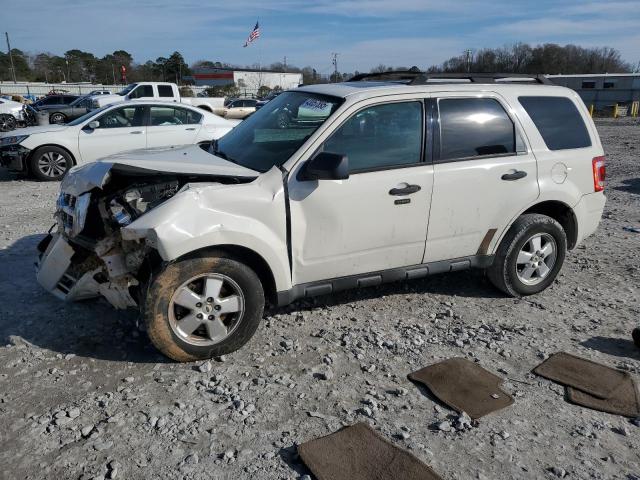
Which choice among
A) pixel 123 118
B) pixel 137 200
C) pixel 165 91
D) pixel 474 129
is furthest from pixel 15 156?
pixel 165 91

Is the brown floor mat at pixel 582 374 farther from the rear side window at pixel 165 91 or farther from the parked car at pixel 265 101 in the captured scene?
the rear side window at pixel 165 91

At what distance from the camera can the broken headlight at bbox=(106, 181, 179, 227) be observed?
12.6 feet

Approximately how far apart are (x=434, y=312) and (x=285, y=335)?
4.63ft

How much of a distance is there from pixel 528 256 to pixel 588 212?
2.74 feet

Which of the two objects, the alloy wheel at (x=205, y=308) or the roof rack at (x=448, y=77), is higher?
the roof rack at (x=448, y=77)

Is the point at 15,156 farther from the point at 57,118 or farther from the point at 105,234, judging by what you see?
the point at 57,118

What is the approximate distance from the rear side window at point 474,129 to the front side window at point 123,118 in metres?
7.94

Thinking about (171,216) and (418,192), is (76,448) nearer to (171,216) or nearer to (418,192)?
(171,216)

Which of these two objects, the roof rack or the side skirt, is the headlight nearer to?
the roof rack

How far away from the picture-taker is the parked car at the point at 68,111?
22.6 metres

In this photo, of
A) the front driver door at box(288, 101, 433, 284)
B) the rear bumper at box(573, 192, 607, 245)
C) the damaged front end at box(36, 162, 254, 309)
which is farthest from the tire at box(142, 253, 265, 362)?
the rear bumper at box(573, 192, 607, 245)

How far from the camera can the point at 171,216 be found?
3.50 meters

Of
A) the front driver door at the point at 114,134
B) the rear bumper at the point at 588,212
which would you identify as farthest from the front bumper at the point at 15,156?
the rear bumper at the point at 588,212

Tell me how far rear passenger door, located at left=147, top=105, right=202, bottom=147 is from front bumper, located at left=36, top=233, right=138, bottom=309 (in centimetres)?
678
